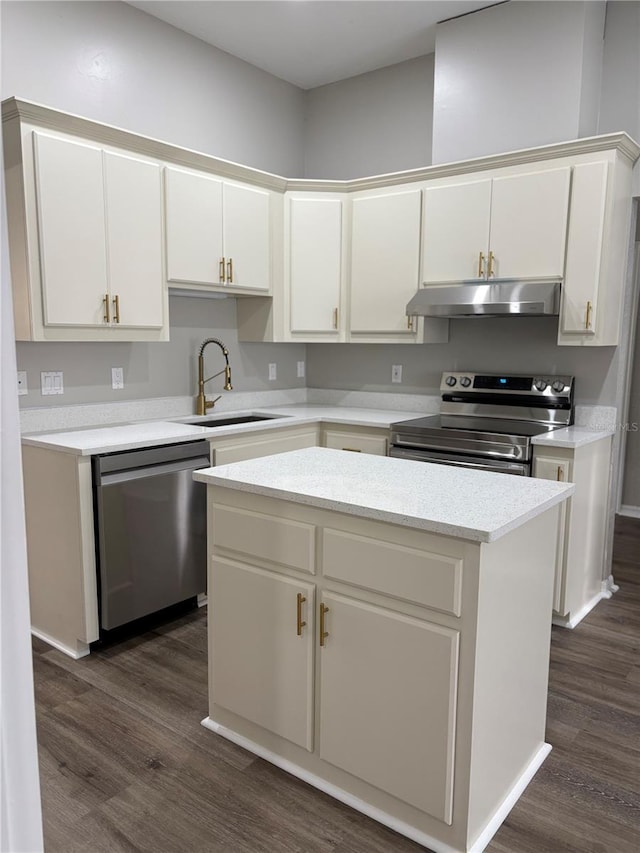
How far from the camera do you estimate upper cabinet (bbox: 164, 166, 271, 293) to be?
10.9ft

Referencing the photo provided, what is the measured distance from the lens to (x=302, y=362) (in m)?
4.78

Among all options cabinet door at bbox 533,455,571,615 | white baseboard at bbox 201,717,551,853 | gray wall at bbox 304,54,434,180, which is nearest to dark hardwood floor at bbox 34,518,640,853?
white baseboard at bbox 201,717,551,853

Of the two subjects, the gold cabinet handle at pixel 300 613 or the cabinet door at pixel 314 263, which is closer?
the gold cabinet handle at pixel 300 613

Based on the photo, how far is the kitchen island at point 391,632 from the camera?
1.63 meters

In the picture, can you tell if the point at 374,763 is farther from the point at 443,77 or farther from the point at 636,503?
the point at 636,503

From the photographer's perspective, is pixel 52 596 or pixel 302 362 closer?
pixel 52 596

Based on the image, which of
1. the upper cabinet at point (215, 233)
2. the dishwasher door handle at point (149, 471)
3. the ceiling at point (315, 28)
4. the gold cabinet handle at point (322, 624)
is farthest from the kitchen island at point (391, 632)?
the ceiling at point (315, 28)

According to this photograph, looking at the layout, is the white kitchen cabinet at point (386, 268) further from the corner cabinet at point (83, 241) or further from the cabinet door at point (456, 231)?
the corner cabinet at point (83, 241)

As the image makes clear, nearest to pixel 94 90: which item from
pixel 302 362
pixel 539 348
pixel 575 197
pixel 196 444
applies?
pixel 196 444

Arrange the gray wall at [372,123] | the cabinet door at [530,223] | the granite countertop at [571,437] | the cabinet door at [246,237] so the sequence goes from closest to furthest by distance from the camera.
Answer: the granite countertop at [571,437], the cabinet door at [530,223], the cabinet door at [246,237], the gray wall at [372,123]

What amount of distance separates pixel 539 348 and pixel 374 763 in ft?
8.55

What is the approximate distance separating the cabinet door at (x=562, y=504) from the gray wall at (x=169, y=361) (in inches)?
80.4

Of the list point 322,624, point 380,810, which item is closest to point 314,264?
point 322,624

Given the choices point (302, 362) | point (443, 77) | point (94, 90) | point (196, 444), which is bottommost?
point (196, 444)
